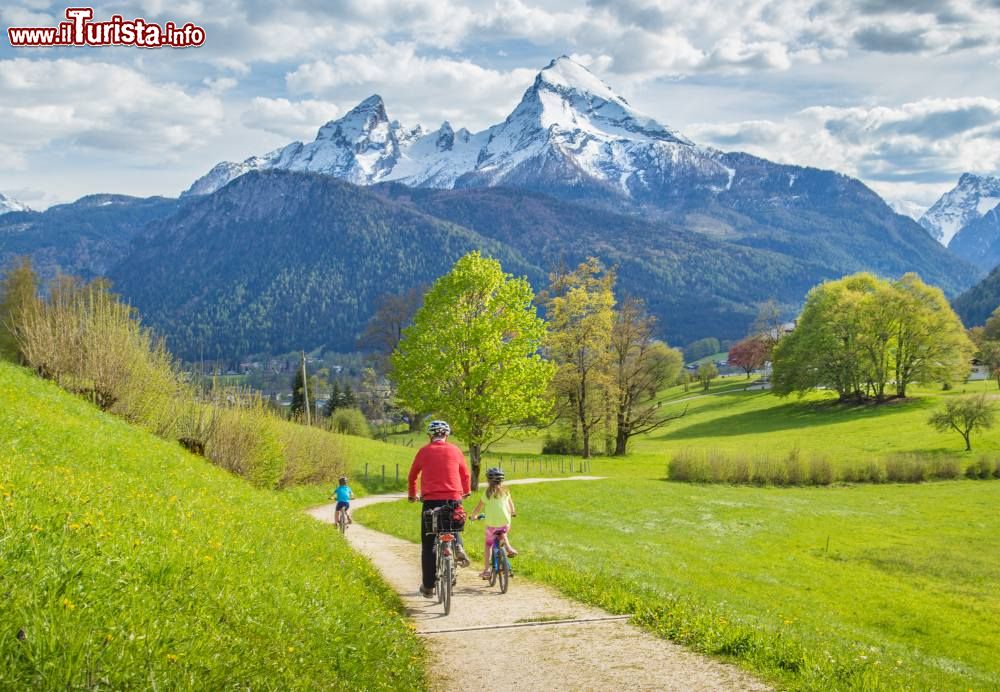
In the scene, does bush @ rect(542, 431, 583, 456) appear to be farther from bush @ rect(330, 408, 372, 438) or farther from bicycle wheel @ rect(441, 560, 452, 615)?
bicycle wheel @ rect(441, 560, 452, 615)

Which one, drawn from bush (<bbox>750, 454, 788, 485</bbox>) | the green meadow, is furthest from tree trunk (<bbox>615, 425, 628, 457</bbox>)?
bush (<bbox>750, 454, 788, 485</bbox>)

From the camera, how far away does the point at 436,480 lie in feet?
44.2

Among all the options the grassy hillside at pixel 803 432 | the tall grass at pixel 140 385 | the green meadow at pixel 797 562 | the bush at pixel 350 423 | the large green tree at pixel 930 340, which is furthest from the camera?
the large green tree at pixel 930 340

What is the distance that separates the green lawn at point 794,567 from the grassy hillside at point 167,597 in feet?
15.7

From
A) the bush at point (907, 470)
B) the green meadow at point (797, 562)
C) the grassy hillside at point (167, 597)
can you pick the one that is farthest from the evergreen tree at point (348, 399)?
the grassy hillside at point (167, 597)

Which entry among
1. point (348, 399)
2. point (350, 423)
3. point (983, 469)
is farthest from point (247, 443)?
point (348, 399)

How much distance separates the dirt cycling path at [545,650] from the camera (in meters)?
9.12

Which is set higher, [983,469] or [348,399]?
[348,399]

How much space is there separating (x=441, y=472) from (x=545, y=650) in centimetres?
403

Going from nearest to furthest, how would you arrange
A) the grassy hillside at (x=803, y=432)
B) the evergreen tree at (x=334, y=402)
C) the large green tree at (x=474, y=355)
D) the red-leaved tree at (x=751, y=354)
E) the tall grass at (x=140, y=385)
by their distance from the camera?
the tall grass at (x=140, y=385) < the large green tree at (x=474, y=355) < the grassy hillside at (x=803, y=432) < the evergreen tree at (x=334, y=402) < the red-leaved tree at (x=751, y=354)

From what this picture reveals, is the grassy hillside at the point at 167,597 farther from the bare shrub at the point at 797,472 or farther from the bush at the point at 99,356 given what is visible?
the bare shrub at the point at 797,472

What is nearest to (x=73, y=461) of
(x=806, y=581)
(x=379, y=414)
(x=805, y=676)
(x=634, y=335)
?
(x=805, y=676)

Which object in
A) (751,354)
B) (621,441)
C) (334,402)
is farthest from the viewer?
(751,354)

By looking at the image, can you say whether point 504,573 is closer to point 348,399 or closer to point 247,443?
point 247,443
